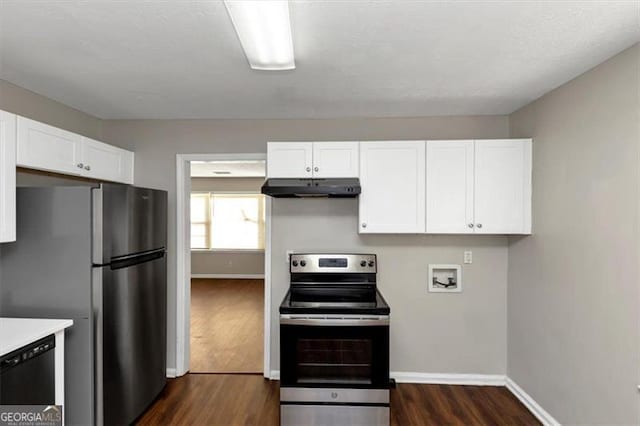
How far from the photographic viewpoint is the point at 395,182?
9.00 feet

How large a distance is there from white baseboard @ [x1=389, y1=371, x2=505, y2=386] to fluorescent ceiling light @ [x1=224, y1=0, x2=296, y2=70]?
2756mm

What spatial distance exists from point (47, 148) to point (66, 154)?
0.17 m

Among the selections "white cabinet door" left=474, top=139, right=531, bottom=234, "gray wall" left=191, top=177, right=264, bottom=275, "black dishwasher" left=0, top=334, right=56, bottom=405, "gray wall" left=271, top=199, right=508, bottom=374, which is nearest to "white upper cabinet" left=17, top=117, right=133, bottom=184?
"black dishwasher" left=0, top=334, right=56, bottom=405

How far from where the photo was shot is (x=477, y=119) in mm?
3072

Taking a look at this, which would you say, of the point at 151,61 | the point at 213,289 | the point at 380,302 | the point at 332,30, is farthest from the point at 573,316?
the point at 213,289

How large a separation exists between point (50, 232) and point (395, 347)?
2800mm

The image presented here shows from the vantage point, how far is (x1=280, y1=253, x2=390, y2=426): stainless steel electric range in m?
2.29

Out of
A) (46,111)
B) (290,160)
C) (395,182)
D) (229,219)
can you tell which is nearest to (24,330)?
(46,111)

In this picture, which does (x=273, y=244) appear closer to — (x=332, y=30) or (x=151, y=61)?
(x=151, y=61)

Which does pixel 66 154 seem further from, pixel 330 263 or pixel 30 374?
pixel 330 263

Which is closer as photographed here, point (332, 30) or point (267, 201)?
point (332, 30)

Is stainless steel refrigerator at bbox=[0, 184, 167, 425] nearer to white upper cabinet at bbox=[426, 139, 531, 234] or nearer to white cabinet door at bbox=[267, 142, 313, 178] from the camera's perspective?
white cabinet door at bbox=[267, 142, 313, 178]

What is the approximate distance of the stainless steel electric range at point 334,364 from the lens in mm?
2295

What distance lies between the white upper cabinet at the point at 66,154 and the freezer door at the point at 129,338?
2.64ft
